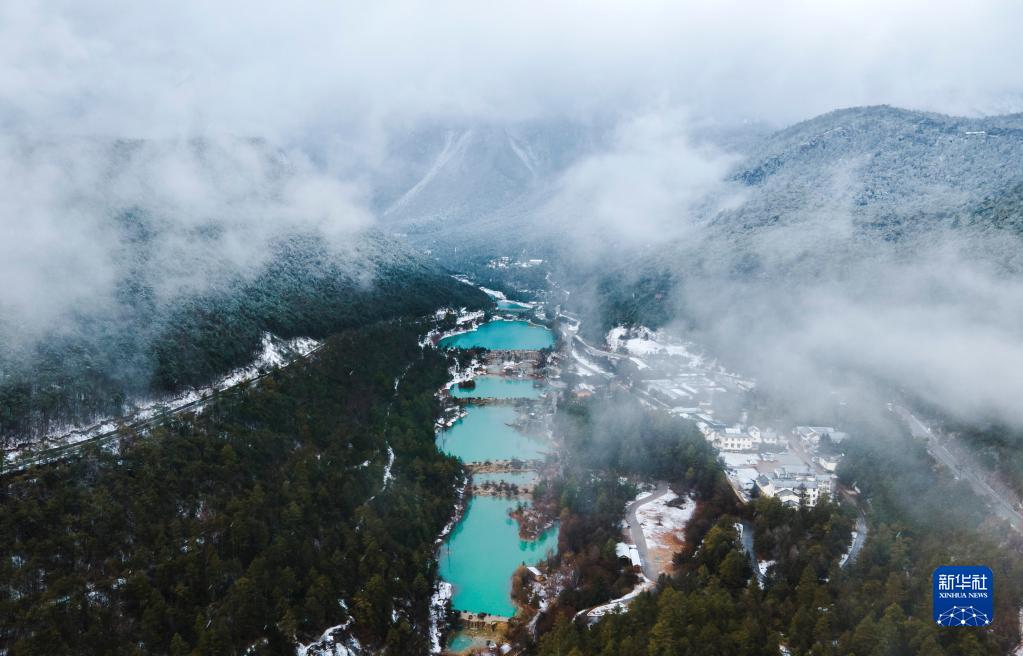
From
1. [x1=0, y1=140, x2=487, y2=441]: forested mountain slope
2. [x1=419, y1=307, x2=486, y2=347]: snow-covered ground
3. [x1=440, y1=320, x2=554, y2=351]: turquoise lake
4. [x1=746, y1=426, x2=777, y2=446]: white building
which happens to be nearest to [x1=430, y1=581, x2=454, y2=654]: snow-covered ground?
[x1=0, y1=140, x2=487, y2=441]: forested mountain slope

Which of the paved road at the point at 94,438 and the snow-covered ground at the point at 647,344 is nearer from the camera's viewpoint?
the paved road at the point at 94,438

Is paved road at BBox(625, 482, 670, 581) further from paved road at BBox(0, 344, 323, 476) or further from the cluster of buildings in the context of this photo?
paved road at BBox(0, 344, 323, 476)

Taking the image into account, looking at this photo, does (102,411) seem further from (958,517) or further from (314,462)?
(958,517)

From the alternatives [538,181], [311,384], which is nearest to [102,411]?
[311,384]

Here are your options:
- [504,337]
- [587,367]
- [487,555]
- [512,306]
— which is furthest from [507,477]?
[512,306]

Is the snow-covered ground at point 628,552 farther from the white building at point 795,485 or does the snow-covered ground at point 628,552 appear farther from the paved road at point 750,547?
the white building at point 795,485

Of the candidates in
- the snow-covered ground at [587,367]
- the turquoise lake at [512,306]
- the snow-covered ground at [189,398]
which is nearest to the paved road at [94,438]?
the snow-covered ground at [189,398]

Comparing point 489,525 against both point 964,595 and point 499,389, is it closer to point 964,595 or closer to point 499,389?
point 964,595
